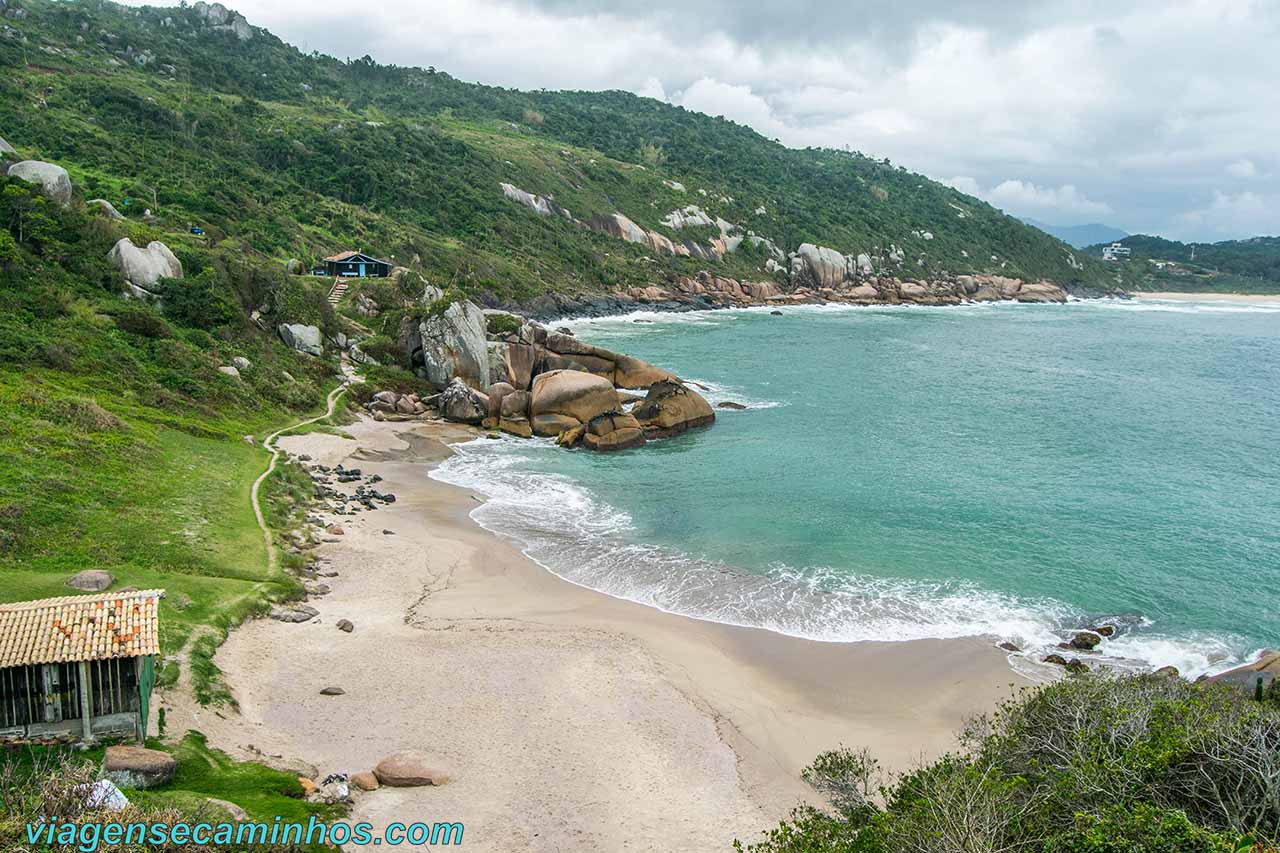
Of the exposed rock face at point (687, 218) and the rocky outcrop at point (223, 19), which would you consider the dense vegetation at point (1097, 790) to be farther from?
the rocky outcrop at point (223, 19)

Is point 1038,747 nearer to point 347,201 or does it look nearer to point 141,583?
point 141,583

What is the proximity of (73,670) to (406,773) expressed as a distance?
6.38 m

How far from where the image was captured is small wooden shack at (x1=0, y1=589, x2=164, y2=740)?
48.2 feet

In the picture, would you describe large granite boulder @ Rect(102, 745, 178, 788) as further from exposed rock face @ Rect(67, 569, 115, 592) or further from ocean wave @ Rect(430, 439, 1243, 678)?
ocean wave @ Rect(430, 439, 1243, 678)

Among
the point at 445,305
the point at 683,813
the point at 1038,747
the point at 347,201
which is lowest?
the point at 683,813

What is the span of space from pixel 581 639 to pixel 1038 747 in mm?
12724

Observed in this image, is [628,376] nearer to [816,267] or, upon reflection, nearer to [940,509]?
[940,509]

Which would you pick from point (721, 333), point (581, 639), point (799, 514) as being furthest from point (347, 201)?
point (581, 639)

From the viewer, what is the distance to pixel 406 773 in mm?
16281

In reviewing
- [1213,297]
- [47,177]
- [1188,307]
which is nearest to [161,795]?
[47,177]

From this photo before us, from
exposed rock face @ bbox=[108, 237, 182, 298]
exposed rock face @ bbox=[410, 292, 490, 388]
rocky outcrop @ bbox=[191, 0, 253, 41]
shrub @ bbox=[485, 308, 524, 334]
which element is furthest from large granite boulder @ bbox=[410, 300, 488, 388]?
rocky outcrop @ bbox=[191, 0, 253, 41]

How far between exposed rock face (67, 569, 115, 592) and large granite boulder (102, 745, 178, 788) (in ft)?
22.2

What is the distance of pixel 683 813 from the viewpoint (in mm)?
16531

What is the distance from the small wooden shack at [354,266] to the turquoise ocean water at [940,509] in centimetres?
3159
